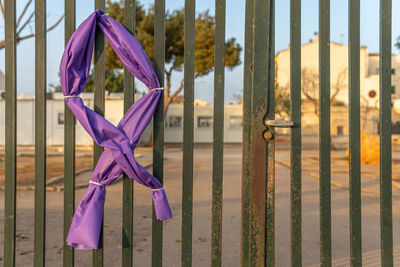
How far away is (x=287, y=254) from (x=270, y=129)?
6.87 feet

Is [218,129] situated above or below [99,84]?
below

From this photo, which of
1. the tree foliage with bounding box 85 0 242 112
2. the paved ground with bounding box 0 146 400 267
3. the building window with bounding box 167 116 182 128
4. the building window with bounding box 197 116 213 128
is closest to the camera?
the paved ground with bounding box 0 146 400 267

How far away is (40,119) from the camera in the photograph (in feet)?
7.86

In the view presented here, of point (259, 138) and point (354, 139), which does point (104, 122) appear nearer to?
point (259, 138)

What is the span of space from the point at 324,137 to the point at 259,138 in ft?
1.39

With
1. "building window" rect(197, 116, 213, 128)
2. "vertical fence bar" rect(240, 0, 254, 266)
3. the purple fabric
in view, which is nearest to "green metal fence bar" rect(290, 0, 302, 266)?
"vertical fence bar" rect(240, 0, 254, 266)

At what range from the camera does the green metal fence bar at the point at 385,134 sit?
2436 mm

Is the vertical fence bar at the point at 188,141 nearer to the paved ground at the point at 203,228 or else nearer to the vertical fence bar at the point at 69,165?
the vertical fence bar at the point at 69,165

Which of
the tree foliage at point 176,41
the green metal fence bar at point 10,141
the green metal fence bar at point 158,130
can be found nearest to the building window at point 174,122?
the tree foliage at point 176,41

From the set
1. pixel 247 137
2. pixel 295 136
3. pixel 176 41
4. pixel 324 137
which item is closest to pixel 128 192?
pixel 247 137

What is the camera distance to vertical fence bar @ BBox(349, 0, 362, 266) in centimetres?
239

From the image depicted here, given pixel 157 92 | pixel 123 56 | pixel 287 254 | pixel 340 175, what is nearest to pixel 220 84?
pixel 157 92

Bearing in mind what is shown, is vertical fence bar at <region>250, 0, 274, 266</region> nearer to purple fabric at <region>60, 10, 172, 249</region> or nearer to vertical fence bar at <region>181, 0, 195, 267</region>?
vertical fence bar at <region>181, 0, 195, 267</region>

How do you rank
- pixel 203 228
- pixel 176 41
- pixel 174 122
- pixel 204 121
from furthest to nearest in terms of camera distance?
1. pixel 204 121
2. pixel 174 122
3. pixel 176 41
4. pixel 203 228
